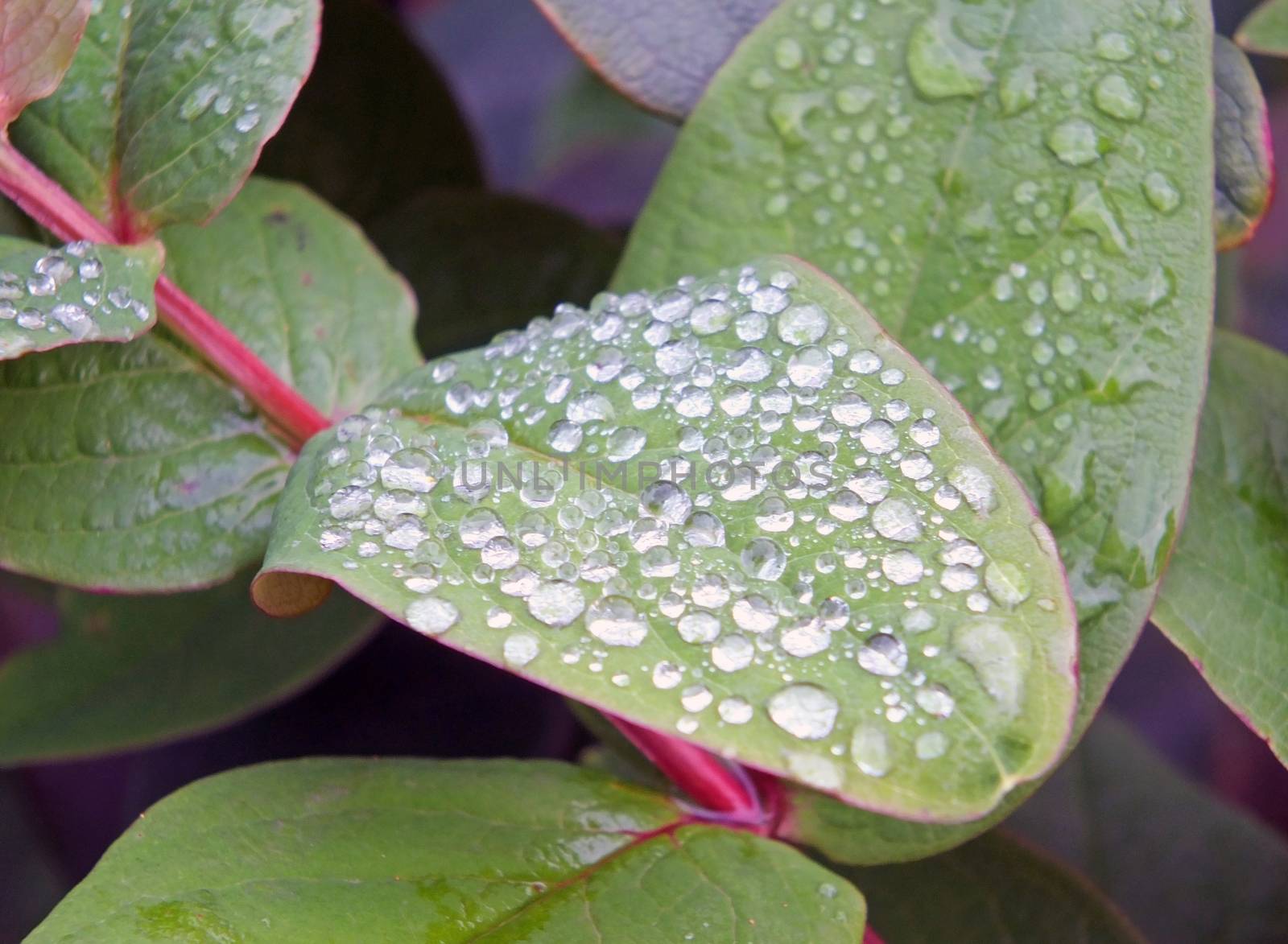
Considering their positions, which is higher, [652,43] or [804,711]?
[652,43]

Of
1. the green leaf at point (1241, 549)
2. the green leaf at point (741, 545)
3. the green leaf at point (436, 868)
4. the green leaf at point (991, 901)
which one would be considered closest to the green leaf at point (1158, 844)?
the green leaf at point (991, 901)

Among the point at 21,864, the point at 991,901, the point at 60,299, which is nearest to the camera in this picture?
the point at 60,299

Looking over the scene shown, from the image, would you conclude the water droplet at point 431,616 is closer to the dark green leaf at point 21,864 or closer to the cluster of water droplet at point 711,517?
the cluster of water droplet at point 711,517

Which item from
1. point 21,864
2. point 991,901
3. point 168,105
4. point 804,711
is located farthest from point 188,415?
point 21,864

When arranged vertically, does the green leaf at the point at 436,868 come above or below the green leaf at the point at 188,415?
below

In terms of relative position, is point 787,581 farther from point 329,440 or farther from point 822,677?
point 329,440

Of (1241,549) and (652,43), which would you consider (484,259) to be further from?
(1241,549)

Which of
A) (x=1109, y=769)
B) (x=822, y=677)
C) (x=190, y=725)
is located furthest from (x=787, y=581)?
(x=1109, y=769)
